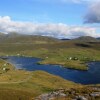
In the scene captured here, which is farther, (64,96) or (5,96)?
(5,96)

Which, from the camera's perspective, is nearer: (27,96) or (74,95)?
(74,95)

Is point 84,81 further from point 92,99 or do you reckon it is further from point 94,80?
point 92,99

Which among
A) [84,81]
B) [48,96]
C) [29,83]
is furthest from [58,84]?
[48,96]

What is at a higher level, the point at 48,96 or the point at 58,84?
the point at 48,96

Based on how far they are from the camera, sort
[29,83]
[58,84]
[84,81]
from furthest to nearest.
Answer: [84,81] → [58,84] → [29,83]

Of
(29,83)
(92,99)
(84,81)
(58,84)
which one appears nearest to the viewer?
(92,99)

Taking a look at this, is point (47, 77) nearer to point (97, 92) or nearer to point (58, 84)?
point (58, 84)

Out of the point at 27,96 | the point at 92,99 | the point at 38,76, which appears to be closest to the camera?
the point at 92,99

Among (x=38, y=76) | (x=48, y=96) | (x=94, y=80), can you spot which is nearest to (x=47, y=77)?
(x=38, y=76)

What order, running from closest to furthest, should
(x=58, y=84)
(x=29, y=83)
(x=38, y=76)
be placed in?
(x=29, y=83), (x=58, y=84), (x=38, y=76)
